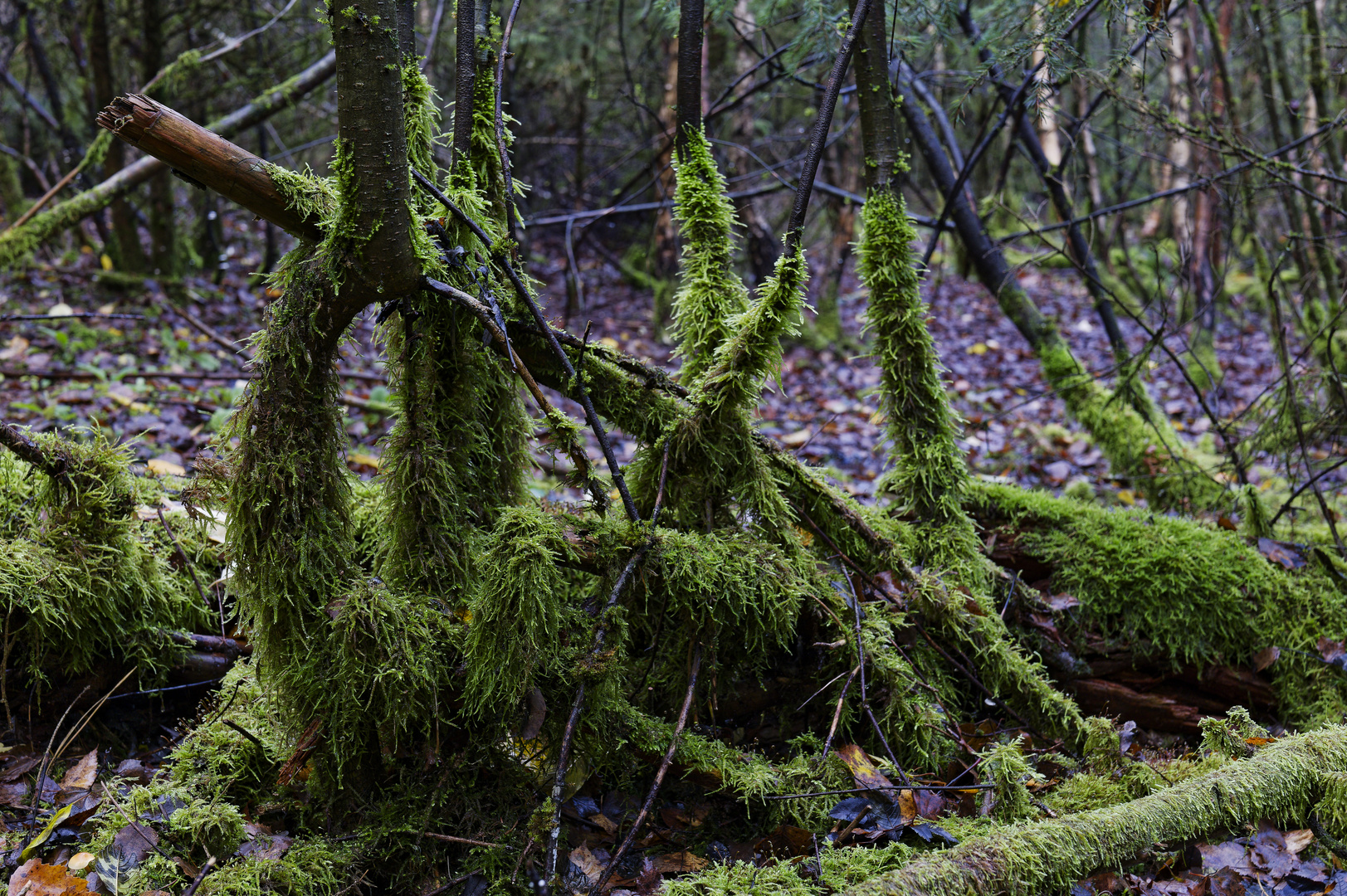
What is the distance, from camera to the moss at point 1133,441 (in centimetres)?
452

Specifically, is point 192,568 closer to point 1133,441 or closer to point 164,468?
point 164,468

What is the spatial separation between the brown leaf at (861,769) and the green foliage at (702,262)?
1252mm

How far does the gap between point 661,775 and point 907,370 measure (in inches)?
69.1

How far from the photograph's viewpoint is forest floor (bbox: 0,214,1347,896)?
216 centimetres

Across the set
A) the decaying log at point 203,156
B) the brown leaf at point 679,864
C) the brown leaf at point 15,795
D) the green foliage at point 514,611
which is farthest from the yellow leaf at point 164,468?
the brown leaf at point 679,864

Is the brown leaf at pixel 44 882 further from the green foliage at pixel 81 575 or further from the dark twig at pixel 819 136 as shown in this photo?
the dark twig at pixel 819 136

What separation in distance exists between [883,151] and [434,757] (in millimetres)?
2535

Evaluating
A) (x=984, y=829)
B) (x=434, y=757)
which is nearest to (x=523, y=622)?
(x=434, y=757)

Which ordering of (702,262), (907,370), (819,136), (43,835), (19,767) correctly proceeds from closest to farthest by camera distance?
(43,835), (19,767), (819,136), (702,262), (907,370)

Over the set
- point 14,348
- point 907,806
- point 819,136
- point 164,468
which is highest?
point 819,136

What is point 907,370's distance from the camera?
3.00 metres

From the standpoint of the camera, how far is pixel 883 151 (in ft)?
9.63

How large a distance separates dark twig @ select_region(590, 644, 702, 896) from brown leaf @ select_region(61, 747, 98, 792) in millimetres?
1503

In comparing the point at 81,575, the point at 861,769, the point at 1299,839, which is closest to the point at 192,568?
the point at 81,575
